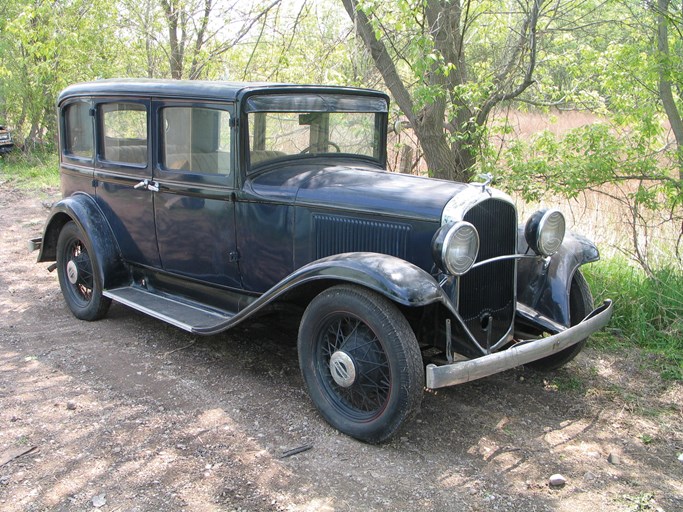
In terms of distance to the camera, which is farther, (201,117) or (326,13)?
(326,13)

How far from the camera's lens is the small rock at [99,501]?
2832 millimetres

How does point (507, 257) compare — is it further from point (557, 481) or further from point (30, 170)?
point (30, 170)

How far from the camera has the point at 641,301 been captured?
509 cm

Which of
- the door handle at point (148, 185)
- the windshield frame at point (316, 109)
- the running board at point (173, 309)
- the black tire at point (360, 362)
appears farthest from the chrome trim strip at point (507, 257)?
the door handle at point (148, 185)

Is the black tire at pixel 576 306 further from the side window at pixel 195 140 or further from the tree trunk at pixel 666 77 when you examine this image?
the side window at pixel 195 140

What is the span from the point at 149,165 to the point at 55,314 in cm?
168

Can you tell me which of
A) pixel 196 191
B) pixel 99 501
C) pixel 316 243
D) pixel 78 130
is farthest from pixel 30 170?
pixel 99 501

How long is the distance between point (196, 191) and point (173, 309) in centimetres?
84

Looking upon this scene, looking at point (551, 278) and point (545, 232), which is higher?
point (545, 232)

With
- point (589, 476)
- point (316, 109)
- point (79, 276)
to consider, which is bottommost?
point (589, 476)

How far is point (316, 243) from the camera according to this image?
13.0 ft

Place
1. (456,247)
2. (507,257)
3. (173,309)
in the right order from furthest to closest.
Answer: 1. (173,309)
2. (507,257)
3. (456,247)

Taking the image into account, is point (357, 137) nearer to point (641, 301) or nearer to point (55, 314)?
point (641, 301)

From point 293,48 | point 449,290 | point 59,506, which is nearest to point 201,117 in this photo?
point 449,290
